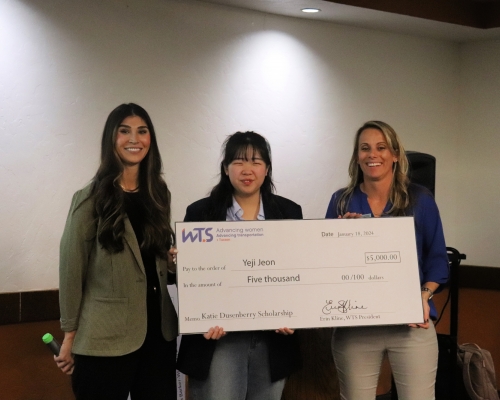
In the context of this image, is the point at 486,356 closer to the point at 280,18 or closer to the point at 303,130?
the point at 303,130

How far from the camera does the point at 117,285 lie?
219 cm

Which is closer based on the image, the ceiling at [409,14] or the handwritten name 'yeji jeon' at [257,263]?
the handwritten name 'yeji jeon' at [257,263]

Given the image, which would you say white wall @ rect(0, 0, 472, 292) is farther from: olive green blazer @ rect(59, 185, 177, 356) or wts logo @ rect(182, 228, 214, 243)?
wts logo @ rect(182, 228, 214, 243)

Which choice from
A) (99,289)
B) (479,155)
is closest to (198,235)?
(99,289)

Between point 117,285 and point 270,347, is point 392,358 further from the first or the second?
point 117,285

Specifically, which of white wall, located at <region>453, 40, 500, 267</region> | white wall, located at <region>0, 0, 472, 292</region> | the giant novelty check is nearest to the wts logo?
the giant novelty check

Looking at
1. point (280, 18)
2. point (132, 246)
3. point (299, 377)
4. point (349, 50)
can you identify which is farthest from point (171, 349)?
point (349, 50)

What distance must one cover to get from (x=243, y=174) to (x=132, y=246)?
475mm

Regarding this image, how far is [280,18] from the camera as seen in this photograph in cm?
403

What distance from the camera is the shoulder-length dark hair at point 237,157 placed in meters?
2.38

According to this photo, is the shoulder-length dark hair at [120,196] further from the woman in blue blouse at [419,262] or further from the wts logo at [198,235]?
the woman in blue blouse at [419,262]

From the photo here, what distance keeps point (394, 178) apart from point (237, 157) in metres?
0.64

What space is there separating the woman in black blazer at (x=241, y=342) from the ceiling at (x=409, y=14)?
1596mm

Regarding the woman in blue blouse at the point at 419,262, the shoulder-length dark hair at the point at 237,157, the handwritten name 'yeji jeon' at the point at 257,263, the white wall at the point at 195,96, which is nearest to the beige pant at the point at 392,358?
the woman in blue blouse at the point at 419,262
